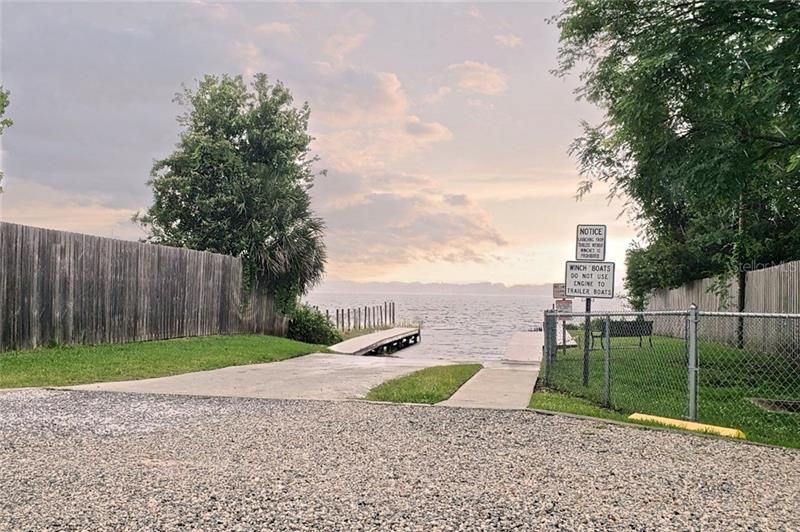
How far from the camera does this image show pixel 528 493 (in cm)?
419

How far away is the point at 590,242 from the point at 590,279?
600 millimetres

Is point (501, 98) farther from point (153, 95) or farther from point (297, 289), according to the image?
point (153, 95)

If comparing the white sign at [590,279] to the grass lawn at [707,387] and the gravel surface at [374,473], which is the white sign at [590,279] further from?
the gravel surface at [374,473]

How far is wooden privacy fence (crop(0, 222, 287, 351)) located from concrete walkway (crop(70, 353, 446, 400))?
12.8 ft

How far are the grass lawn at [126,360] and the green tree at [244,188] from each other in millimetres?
5963

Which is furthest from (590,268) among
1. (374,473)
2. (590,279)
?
(374,473)

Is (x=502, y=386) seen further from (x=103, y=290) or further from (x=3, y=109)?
(x=3, y=109)

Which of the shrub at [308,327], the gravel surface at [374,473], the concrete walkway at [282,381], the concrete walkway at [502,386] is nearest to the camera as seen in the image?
the gravel surface at [374,473]

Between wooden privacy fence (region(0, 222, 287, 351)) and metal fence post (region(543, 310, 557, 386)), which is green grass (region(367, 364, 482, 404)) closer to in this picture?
metal fence post (region(543, 310, 557, 386))

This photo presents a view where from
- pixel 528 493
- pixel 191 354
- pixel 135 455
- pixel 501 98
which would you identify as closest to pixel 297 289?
pixel 191 354

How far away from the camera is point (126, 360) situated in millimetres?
12031

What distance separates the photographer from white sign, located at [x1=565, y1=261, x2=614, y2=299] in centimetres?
1020

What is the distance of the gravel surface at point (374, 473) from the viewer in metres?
3.71

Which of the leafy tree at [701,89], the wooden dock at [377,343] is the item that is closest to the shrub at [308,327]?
the wooden dock at [377,343]
